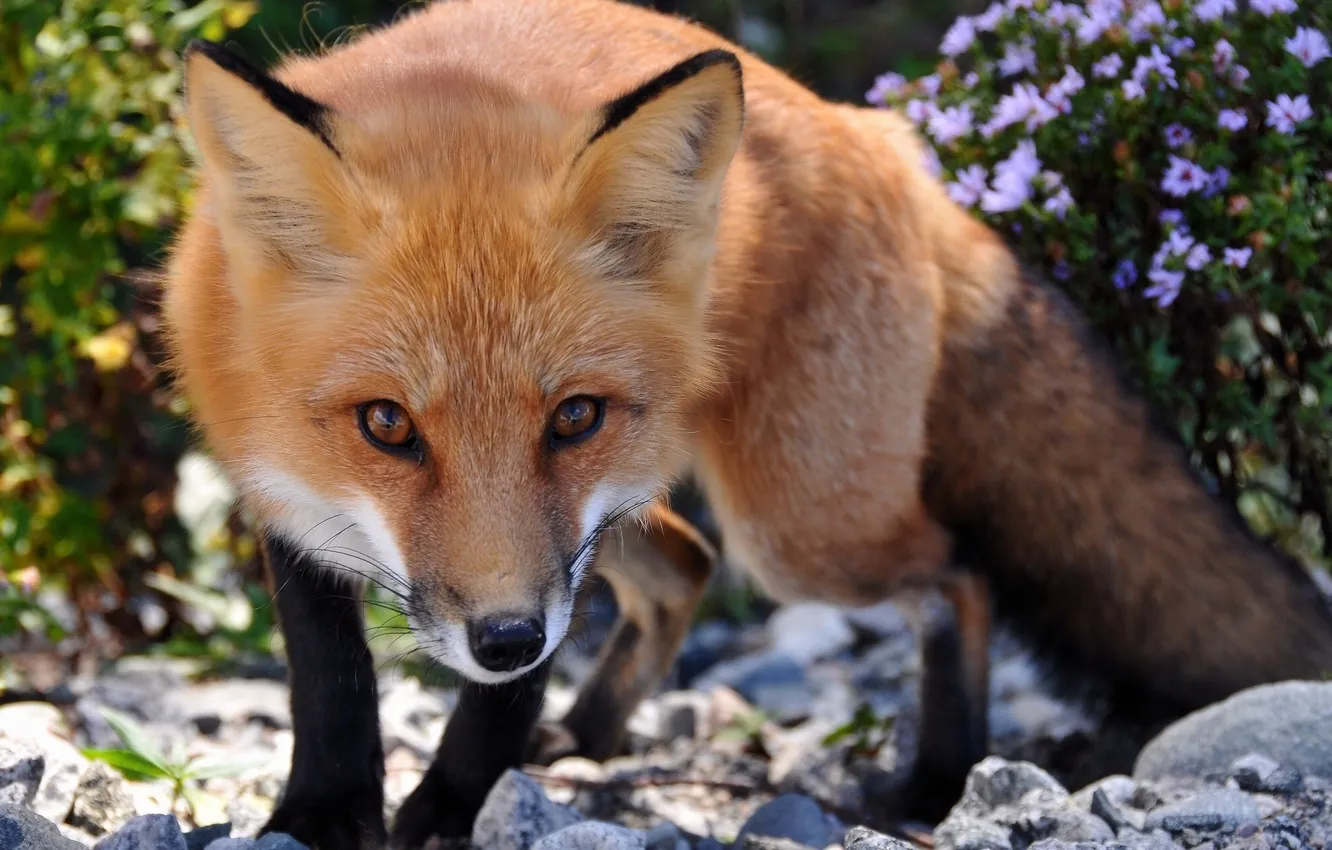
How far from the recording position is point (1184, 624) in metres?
3.36

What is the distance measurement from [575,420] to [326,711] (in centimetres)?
78

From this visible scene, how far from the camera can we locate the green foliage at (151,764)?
105 inches

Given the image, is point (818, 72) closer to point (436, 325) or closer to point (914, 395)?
point (914, 395)

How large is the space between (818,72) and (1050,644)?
3753 mm

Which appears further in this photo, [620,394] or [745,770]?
[745,770]

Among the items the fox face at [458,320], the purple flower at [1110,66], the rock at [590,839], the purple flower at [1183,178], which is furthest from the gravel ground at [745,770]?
the purple flower at [1110,66]

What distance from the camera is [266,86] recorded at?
208cm

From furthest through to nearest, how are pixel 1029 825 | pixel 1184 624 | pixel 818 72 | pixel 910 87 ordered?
1. pixel 818 72
2. pixel 910 87
3. pixel 1184 624
4. pixel 1029 825

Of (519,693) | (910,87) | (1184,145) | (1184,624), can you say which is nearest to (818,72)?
(910,87)

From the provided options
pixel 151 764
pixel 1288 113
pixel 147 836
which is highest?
pixel 1288 113

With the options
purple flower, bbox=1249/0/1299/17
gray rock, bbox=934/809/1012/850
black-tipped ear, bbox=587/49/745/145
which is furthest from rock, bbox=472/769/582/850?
purple flower, bbox=1249/0/1299/17

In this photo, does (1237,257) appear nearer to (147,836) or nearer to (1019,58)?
(1019,58)

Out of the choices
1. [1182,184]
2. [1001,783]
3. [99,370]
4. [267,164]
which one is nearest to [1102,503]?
[1182,184]

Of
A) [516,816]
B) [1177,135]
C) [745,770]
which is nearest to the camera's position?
[516,816]
